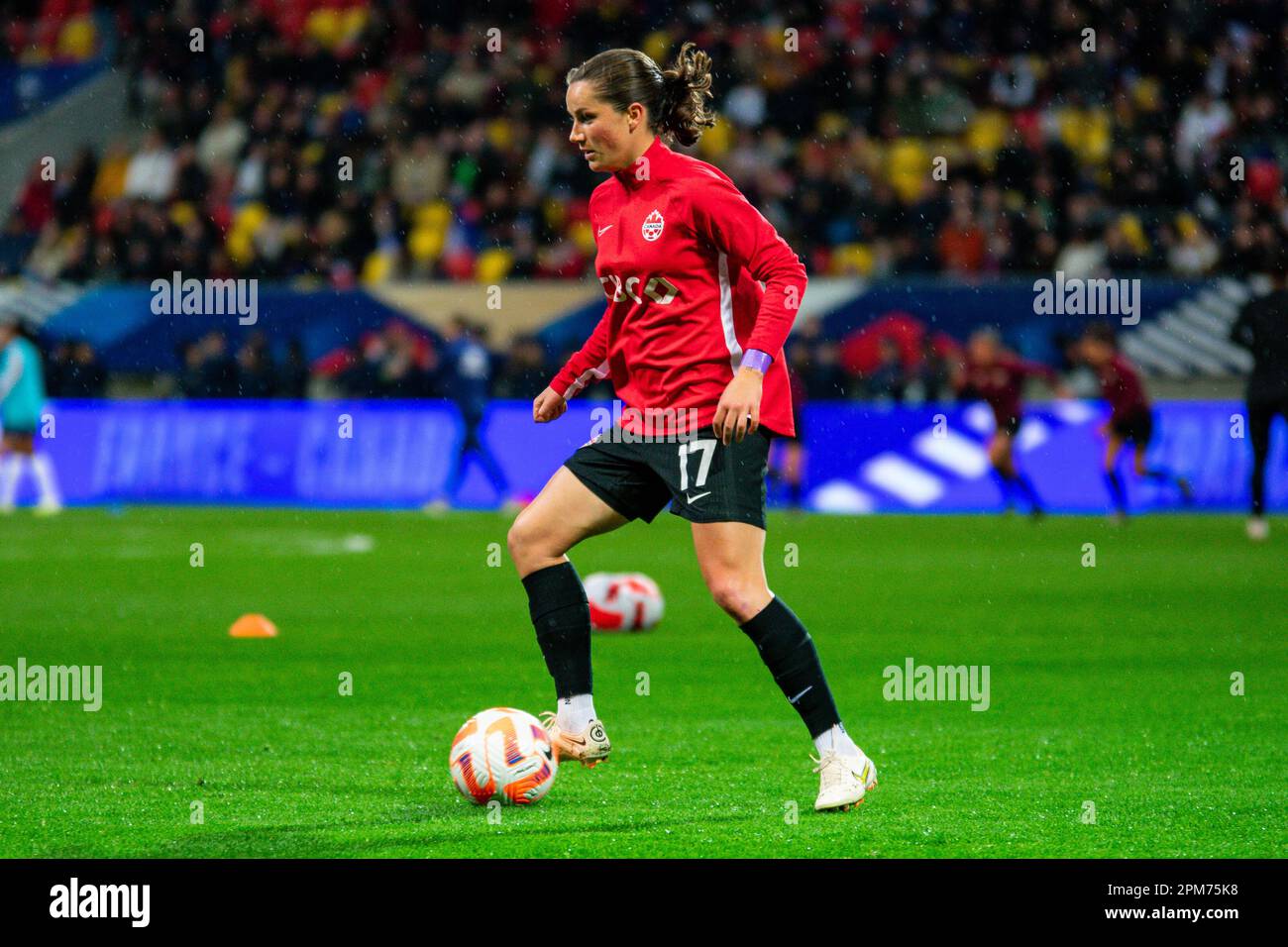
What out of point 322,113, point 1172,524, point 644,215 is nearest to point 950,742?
point 644,215

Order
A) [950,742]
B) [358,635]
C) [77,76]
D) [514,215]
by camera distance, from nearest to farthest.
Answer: [950,742]
[358,635]
[514,215]
[77,76]

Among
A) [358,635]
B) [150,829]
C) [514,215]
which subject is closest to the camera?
[150,829]

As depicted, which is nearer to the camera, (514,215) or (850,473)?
(850,473)

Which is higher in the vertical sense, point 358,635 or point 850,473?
point 850,473

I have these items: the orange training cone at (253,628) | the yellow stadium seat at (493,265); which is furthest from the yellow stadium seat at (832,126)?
the orange training cone at (253,628)

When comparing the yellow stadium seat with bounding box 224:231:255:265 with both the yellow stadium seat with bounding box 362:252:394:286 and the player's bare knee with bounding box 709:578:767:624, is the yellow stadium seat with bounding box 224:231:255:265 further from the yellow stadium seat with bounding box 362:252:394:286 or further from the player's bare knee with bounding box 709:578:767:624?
the player's bare knee with bounding box 709:578:767:624

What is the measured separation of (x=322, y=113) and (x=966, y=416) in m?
11.2

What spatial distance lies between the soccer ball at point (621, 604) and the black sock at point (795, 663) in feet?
16.8

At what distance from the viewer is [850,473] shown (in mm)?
21016

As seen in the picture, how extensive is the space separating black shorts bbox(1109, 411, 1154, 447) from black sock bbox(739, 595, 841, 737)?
13712 millimetres

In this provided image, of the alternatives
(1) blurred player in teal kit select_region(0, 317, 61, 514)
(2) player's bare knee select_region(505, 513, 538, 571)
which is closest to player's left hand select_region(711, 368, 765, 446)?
(2) player's bare knee select_region(505, 513, 538, 571)

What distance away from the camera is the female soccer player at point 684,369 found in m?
5.63
